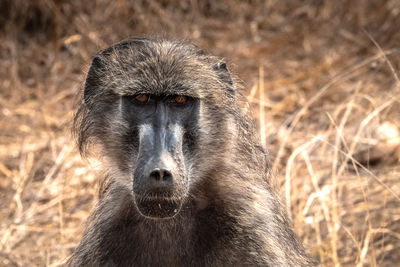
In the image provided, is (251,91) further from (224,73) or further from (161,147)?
(161,147)

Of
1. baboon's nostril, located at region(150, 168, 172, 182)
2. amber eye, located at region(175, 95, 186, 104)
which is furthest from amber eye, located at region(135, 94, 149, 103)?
baboon's nostril, located at region(150, 168, 172, 182)

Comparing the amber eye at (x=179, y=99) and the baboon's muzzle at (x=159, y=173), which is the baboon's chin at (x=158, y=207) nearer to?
the baboon's muzzle at (x=159, y=173)

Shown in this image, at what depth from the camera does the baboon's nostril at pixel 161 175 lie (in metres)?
2.35

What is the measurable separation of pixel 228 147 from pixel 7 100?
429 cm

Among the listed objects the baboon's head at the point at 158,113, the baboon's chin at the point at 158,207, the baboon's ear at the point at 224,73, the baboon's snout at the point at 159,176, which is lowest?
the baboon's chin at the point at 158,207

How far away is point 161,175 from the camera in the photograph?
2350mm

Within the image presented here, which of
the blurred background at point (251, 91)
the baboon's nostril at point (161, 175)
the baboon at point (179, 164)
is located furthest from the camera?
the blurred background at point (251, 91)

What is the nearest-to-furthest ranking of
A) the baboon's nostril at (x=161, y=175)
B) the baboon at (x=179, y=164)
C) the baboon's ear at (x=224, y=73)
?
1. the baboon's nostril at (x=161, y=175)
2. the baboon at (x=179, y=164)
3. the baboon's ear at (x=224, y=73)

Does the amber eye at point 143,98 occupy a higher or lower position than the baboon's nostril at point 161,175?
higher

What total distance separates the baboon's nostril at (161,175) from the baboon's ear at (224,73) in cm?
68

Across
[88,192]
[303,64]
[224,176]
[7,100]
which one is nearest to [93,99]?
[224,176]

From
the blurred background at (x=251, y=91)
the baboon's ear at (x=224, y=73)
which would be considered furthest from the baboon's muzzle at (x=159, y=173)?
the blurred background at (x=251, y=91)

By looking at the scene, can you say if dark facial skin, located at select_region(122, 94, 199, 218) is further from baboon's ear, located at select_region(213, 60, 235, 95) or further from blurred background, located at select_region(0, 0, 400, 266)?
blurred background, located at select_region(0, 0, 400, 266)

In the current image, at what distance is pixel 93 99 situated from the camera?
291 centimetres
